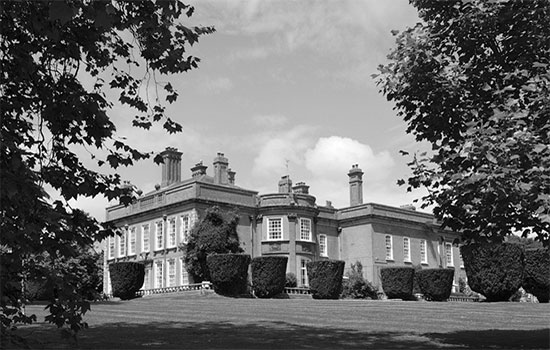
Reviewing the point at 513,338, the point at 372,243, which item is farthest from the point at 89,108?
the point at 372,243

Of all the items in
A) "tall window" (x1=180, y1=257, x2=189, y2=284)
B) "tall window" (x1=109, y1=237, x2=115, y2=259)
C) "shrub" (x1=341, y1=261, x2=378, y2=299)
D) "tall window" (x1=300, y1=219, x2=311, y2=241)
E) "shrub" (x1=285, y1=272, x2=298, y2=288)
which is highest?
"tall window" (x1=300, y1=219, x2=311, y2=241)

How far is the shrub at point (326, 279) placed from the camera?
119ft

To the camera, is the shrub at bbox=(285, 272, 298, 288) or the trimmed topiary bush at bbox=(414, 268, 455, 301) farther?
the shrub at bbox=(285, 272, 298, 288)

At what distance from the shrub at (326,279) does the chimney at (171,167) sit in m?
18.0

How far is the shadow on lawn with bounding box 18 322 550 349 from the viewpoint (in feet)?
36.3

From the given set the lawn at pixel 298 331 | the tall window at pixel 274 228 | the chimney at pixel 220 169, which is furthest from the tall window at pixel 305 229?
the lawn at pixel 298 331

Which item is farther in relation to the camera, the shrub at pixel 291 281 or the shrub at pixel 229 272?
the shrub at pixel 291 281

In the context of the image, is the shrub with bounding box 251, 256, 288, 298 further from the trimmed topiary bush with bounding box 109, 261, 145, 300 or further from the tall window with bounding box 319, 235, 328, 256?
the tall window with bounding box 319, 235, 328, 256

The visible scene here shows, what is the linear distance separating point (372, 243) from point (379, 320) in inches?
1323

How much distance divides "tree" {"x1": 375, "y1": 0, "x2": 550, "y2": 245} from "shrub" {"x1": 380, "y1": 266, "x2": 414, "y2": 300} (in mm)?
29226

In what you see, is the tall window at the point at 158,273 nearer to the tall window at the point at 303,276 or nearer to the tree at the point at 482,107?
the tall window at the point at 303,276

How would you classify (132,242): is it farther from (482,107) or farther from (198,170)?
(482,107)

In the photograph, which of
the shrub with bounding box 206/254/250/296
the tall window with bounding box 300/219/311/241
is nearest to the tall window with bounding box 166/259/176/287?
the tall window with bounding box 300/219/311/241

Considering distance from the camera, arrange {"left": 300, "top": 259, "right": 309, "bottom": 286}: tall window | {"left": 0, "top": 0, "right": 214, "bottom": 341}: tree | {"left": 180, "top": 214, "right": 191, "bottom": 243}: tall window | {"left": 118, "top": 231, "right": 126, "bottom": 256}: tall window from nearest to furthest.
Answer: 1. {"left": 0, "top": 0, "right": 214, "bottom": 341}: tree
2. {"left": 180, "top": 214, "right": 191, "bottom": 243}: tall window
3. {"left": 300, "top": 259, "right": 309, "bottom": 286}: tall window
4. {"left": 118, "top": 231, "right": 126, "bottom": 256}: tall window
